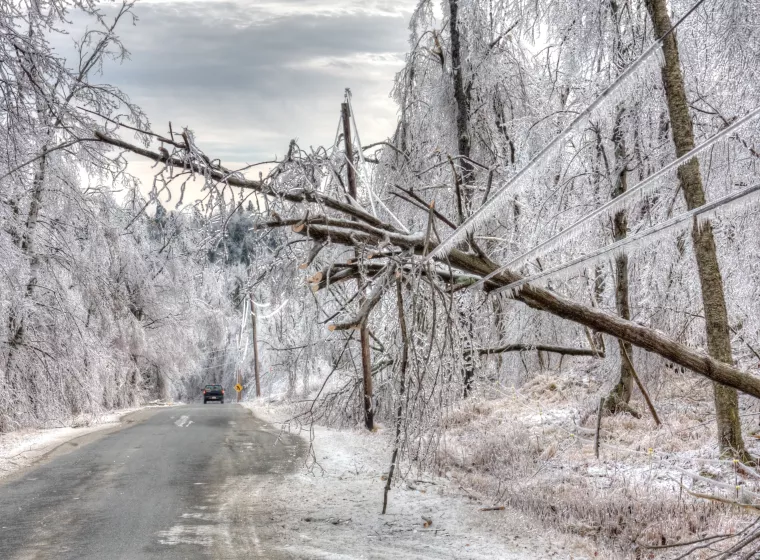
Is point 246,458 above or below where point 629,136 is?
below

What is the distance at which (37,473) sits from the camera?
29.3ft

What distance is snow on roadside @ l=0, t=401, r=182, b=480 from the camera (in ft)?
31.8

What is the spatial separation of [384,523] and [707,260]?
163 inches

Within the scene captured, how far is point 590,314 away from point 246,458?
6.27 m

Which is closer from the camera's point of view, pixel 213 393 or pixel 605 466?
pixel 605 466

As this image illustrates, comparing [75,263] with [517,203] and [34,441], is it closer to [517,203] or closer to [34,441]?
[34,441]

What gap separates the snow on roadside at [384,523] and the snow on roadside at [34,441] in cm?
380

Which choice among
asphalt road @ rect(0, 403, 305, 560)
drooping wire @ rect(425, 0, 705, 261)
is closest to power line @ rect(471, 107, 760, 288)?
drooping wire @ rect(425, 0, 705, 261)

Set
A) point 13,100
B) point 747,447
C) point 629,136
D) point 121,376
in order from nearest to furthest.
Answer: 1. point 13,100
2. point 747,447
3. point 629,136
4. point 121,376

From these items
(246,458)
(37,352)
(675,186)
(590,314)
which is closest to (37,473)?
(246,458)

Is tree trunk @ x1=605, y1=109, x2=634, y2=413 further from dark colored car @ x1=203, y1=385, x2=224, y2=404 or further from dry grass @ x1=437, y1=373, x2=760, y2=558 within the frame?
dark colored car @ x1=203, y1=385, x2=224, y2=404

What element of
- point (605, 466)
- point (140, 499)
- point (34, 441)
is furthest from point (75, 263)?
point (605, 466)

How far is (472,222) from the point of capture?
4.51m

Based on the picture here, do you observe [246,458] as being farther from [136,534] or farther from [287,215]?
[287,215]
